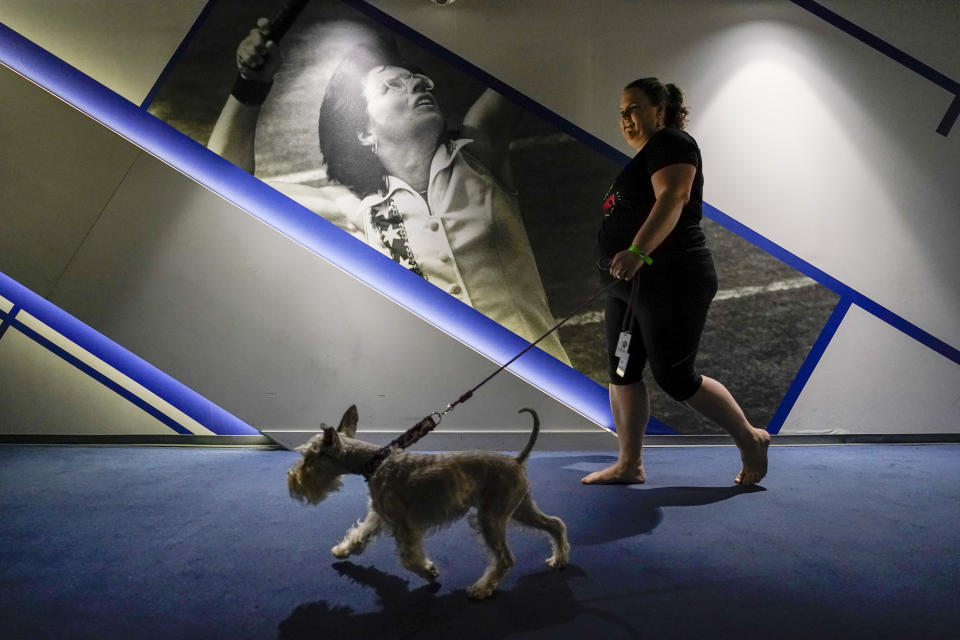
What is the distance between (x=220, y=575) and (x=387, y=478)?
488 millimetres

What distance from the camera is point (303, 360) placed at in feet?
9.95

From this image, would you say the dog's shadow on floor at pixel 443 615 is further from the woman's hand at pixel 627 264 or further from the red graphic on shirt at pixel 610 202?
the red graphic on shirt at pixel 610 202

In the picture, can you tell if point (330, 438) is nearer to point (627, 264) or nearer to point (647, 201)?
point (627, 264)

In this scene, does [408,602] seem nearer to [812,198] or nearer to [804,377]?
[804,377]

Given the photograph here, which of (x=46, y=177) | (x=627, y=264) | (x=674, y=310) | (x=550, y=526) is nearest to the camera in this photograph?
(x=550, y=526)

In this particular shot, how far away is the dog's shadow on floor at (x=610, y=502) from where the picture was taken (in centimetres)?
193

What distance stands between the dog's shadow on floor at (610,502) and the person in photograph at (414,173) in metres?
0.81

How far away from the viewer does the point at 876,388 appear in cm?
317

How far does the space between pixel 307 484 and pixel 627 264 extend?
1.14 metres

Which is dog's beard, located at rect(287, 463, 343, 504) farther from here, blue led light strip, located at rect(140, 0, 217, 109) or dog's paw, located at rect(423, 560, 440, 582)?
blue led light strip, located at rect(140, 0, 217, 109)

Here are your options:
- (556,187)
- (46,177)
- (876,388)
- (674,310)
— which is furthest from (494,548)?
(46,177)

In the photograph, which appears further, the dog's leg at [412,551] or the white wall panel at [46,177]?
the white wall panel at [46,177]

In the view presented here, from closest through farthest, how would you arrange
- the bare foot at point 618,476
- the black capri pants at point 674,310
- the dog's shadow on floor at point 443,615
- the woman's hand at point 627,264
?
1. the dog's shadow on floor at point 443,615
2. the woman's hand at point 627,264
3. the black capri pants at point 674,310
4. the bare foot at point 618,476

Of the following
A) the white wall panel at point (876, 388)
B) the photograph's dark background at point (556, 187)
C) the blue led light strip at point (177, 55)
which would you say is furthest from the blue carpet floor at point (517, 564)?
the blue led light strip at point (177, 55)
